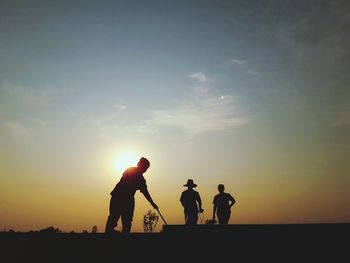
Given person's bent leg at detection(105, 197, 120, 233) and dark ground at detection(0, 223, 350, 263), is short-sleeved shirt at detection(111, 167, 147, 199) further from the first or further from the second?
dark ground at detection(0, 223, 350, 263)

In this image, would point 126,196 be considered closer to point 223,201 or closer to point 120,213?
point 120,213

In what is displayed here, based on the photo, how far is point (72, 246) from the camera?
5980 mm

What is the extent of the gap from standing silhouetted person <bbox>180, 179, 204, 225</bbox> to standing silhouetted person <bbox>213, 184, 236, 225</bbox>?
655 mm

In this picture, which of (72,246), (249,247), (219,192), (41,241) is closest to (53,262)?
(72,246)

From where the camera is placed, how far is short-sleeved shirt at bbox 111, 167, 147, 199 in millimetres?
7668

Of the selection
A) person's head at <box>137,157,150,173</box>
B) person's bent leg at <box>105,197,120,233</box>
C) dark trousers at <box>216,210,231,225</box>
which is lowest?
person's bent leg at <box>105,197,120,233</box>

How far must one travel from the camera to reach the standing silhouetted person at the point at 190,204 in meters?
12.4

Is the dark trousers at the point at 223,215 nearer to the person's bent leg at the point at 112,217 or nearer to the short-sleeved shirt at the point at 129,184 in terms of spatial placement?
the short-sleeved shirt at the point at 129,184

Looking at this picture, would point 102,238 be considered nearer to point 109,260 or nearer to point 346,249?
point 109,260

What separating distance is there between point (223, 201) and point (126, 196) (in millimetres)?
5620

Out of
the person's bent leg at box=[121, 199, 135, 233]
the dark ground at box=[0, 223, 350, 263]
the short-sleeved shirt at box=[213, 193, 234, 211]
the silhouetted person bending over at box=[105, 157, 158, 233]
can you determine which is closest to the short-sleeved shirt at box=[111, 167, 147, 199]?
the silhouetted person bending over at box=[105, 157, 158, 233]

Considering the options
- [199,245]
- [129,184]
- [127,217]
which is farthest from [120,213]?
[199,245]

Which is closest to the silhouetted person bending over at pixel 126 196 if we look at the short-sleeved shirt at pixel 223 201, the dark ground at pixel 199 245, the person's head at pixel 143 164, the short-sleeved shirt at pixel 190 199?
the person's head at pixel 143 164

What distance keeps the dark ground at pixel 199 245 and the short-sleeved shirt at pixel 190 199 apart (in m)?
5.34
